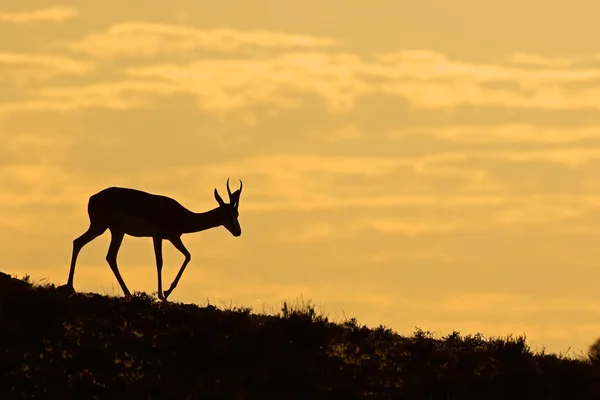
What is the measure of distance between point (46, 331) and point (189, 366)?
322 centimetres

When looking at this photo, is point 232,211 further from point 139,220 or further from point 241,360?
point 241,360

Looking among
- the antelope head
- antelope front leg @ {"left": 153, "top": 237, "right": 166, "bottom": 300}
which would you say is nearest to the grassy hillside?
antelope front leg @ {"left": 153, "top": 237, "right": 166, "bottom": 300}

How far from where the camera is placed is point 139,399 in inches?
1214

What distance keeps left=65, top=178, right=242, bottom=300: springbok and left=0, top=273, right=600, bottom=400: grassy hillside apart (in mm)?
5216

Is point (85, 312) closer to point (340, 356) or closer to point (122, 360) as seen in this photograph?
point (122, 360)

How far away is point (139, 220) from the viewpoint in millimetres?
41344

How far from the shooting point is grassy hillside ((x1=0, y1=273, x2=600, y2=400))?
103 feet

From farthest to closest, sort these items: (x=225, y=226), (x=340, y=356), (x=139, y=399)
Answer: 1. (x=225, y=226)
2. (x=340, y=356)
3. (x=139, y=399)

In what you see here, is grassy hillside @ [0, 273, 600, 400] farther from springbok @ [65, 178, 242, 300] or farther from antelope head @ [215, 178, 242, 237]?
antelope head @ [215, 178, 242, 237]

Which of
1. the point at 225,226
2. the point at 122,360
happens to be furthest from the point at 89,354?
the point at 225,226

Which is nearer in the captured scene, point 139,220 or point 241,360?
point 241,360

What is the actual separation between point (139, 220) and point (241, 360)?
31.1 ft

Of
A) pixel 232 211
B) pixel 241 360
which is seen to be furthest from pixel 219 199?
pixel 241 360

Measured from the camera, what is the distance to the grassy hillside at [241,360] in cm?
3145
